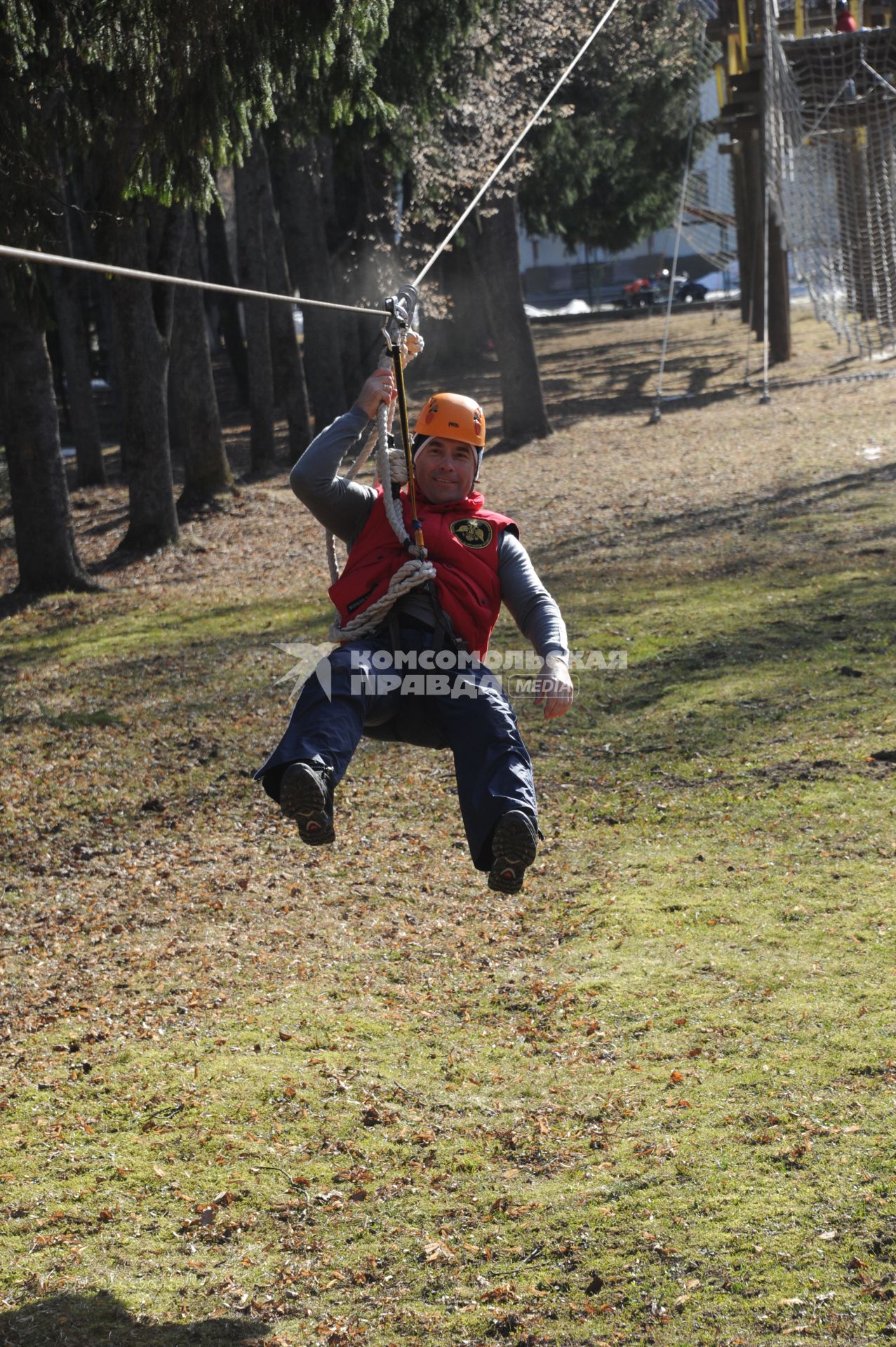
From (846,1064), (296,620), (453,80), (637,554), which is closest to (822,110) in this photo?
(453,80)

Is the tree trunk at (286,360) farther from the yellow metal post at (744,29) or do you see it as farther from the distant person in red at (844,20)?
the distant person in red at (844,20)

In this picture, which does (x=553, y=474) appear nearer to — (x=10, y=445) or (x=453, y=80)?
(x=453, y=80)

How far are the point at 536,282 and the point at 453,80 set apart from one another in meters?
54.3

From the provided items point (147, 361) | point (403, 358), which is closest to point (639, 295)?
point (147, 361)

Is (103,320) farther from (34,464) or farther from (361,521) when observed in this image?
(361,521)

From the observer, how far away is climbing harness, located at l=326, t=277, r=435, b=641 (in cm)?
474

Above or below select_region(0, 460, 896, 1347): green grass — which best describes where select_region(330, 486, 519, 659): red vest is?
above

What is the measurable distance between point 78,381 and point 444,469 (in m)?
15.0

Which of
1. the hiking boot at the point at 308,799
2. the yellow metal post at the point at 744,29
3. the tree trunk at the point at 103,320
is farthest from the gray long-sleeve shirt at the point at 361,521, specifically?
the tree trunk at the point at 103,320

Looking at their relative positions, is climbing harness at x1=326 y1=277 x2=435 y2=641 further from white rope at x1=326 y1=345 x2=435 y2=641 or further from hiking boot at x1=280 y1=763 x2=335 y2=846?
hiking boot at x1=280 y1=763 x2=335 y2=846

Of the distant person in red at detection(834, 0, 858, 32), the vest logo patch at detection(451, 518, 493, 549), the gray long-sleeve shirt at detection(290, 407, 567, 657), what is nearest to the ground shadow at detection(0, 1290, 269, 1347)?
the gray long-sleeve shirt at detection(290, 407, 567, 657)

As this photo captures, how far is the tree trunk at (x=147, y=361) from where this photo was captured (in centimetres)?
1354

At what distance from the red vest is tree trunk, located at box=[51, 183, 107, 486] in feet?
49.1

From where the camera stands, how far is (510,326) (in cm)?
2052
